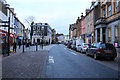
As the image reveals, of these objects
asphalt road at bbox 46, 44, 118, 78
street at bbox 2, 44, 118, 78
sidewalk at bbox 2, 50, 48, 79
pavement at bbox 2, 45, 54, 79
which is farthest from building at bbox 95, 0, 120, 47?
sidewalk at bbox 2, 50, 48, 79

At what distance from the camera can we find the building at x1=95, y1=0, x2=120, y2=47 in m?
19.8

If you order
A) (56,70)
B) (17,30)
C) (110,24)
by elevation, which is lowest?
(56,70)

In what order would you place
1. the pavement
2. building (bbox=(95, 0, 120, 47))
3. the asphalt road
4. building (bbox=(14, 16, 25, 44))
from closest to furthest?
the pavement, the asphalt road, building (bbox=(95, 0, 120, 47)), building (bbox=(14, 16, 25, 44))

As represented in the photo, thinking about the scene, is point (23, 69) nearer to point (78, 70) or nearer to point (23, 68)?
point (23, 68)

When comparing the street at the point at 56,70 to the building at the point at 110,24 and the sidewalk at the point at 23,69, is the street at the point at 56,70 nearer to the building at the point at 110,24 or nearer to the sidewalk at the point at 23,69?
the sidewalk at the point at 23,69

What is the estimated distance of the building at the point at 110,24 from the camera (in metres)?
19.8

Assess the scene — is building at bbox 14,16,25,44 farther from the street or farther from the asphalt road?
the asphalt road

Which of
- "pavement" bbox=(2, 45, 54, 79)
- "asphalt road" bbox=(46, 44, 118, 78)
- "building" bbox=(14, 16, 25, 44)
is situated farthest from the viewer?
"building" bbox=(14, 16, 25, 44)

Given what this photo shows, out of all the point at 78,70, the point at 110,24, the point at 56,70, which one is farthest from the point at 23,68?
the point at 110,24

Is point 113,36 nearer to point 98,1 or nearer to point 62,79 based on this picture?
point 98,1

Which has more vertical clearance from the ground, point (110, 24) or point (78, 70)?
point (110, 24)

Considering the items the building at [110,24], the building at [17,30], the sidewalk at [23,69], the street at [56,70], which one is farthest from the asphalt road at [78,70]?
the building at [17,30]

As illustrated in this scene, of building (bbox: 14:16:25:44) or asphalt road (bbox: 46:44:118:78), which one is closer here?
asphalt road (bbox: 46:44:118:78)

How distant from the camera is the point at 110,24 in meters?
22.1
